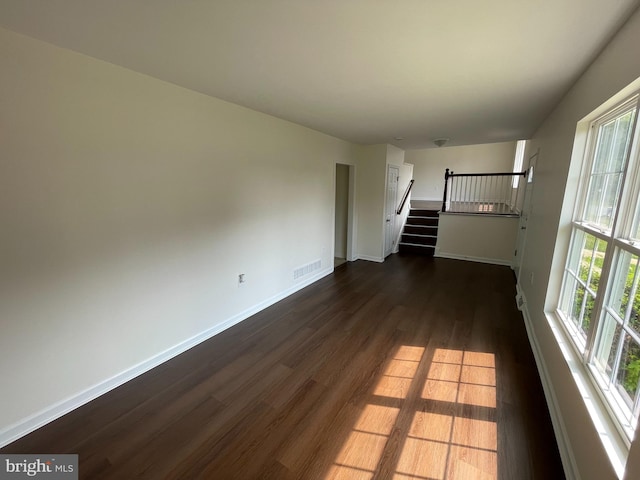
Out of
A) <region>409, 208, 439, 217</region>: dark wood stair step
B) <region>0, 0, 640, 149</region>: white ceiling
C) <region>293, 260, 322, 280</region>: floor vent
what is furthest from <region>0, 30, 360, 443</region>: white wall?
<region>409, 208, 439, 217</region>: dark wood stair step

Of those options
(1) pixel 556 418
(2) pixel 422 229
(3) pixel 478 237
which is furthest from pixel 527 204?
(1) pixel 556 418

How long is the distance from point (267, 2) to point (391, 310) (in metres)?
3.29

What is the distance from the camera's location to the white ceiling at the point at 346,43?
4.40ft

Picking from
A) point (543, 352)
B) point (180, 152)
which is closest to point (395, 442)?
point (543, 352)

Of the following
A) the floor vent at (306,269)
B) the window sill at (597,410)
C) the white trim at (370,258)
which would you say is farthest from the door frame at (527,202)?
the floor vent at (306,269)

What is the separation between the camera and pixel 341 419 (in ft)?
6.32

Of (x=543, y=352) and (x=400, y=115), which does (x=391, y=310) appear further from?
(x=400, y=115)

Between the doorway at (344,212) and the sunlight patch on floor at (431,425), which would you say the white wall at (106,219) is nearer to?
the sunlight patch on floor at (431,425)

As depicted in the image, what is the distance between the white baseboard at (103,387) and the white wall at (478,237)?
4652mm

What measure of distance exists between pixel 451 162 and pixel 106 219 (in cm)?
967

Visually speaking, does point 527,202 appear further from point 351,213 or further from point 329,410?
point 329,410

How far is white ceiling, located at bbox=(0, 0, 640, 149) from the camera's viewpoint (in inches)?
52.8

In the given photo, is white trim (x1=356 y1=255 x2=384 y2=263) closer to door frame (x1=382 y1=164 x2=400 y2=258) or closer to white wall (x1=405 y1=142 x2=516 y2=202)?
door frame (x1=382 y1=164 x2=400 y2=258)

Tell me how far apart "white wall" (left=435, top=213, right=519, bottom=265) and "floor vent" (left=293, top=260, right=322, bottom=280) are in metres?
3.20
